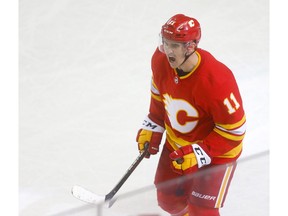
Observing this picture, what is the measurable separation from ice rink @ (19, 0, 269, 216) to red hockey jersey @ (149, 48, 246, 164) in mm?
238

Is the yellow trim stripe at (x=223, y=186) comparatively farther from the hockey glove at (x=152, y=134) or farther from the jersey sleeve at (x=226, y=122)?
the hockey glove at (x=152, y=134)

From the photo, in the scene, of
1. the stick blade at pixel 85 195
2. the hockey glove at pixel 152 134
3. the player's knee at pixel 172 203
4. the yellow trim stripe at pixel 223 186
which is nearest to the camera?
the player's knee at pixel 172 203

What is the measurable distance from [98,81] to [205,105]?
1622 mm

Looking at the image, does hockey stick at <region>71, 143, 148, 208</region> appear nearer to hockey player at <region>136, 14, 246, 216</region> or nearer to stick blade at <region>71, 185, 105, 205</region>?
stick blade at <region>71, 185, 105, 205</region>

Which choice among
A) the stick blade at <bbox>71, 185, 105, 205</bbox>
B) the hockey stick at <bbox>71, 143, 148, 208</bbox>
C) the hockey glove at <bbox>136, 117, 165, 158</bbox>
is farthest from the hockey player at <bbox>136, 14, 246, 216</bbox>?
the stick blade at <bbox>71, 185, 105, 205</bbox>

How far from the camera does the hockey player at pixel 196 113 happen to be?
95.1 inches

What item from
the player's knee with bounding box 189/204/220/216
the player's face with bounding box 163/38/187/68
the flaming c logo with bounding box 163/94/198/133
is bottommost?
the player's knee with bounding box 189/204/220/216

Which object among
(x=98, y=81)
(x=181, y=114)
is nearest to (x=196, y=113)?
(x=181, y=114)

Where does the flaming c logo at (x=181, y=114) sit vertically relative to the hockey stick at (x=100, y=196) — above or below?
above

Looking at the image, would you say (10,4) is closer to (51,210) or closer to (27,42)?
(27,42)

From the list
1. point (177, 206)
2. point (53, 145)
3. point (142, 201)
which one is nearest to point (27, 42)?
point (53, 145)

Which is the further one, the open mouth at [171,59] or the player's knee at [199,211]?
the player's knee at [199,211]

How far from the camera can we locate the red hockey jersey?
7.98 ft

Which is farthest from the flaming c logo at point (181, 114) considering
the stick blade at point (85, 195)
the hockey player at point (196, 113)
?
the stick blade at point (85, 195)
